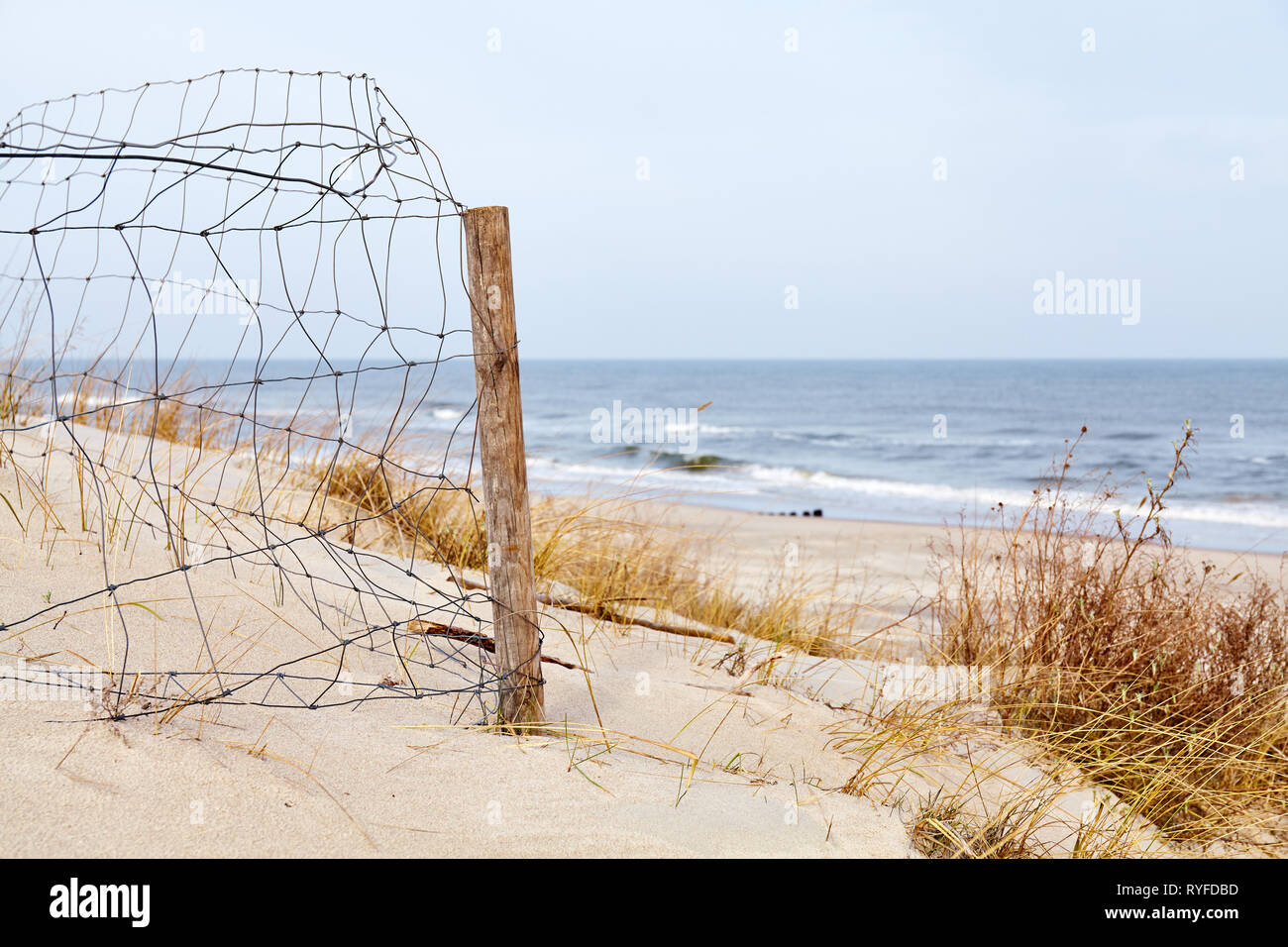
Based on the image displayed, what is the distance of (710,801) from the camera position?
96.0 inches

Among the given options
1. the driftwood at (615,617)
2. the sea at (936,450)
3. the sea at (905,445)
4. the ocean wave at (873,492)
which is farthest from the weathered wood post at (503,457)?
the ocean wave at (873,492)

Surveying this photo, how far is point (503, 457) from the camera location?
2523mm

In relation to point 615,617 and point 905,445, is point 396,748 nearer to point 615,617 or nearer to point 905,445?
point 615,617

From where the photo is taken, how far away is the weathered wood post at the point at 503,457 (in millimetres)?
2471

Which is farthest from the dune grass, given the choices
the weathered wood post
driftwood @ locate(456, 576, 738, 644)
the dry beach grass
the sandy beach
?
the weathered wood post

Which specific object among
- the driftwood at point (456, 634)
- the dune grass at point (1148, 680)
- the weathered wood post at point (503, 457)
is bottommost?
the dune grass at point (1148, 680)

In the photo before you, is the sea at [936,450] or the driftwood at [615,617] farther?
the sea at [936,450]

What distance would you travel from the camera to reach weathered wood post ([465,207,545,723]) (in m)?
2.47

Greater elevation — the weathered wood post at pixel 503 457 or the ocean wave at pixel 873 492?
the weathered wood post at pixel 503 457

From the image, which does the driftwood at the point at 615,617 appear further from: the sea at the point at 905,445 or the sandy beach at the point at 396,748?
the sea at the point at 905,445

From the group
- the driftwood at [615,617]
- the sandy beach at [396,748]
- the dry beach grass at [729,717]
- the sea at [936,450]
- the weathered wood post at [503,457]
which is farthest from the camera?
the sea at [936,450]

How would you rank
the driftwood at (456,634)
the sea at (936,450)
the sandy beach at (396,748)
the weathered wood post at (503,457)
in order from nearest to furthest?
the sandy beach at (396,748), the weathered wood post at (503,457), the driftwood at (456,634), the sea at (936,450)
